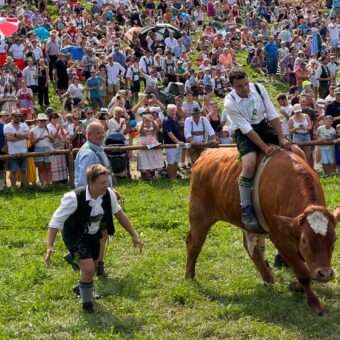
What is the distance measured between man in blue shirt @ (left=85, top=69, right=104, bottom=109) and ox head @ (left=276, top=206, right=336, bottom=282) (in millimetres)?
14454

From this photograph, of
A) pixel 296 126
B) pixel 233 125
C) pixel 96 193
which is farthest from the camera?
pixel 296 126

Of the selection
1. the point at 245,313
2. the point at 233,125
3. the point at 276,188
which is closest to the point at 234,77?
the point at 233,125

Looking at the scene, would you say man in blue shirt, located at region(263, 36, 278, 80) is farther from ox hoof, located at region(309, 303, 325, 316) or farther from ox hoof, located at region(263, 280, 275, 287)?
ox hoof, located at region(309, 303, 325, 316)

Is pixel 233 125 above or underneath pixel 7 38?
underneath

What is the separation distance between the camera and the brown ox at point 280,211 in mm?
7562

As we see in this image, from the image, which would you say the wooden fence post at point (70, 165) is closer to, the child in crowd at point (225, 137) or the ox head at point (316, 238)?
the child in crowd at point (225, 137)

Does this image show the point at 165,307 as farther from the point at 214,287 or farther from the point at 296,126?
the point at 296,126

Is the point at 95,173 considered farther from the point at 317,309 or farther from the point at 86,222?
the point at 317,309

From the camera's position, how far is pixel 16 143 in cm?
1570

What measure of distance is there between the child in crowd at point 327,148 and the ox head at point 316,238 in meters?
8.74

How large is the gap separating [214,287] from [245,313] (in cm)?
95

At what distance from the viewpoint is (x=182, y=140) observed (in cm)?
1688

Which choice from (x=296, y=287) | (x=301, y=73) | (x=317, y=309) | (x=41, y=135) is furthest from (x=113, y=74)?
(x=317, y=309)

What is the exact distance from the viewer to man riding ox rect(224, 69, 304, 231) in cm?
855
